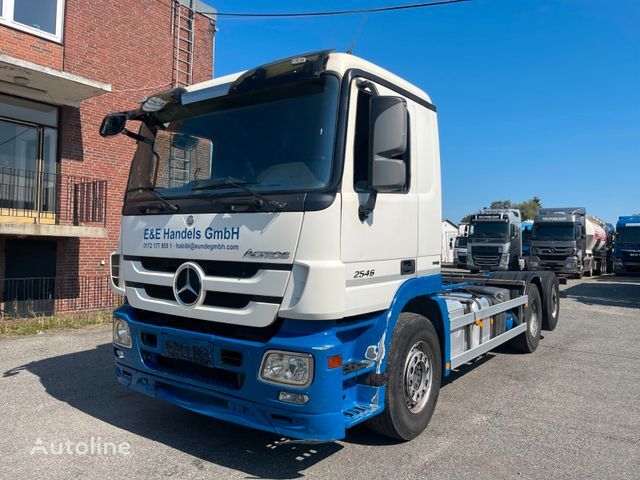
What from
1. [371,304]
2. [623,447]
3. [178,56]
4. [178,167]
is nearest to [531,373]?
[623,447]

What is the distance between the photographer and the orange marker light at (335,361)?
3240 millimetres

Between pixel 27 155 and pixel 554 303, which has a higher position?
pixel 27 155

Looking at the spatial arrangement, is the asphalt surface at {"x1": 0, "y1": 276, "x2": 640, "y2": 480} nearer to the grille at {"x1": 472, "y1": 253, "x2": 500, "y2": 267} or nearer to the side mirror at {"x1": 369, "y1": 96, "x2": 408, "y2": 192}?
the side mirror at {"x1": 369, "y1": 96, "x2": 408, "y2": 192}

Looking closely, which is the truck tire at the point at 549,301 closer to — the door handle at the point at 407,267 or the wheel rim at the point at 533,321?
the wheel rim at the point at 533,321

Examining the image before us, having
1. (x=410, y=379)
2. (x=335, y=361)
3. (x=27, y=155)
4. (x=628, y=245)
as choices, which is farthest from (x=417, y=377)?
(x=628, y=245)

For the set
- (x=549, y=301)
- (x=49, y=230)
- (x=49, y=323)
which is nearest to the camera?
(x=549, y=301)

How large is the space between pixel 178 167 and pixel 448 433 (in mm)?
3298

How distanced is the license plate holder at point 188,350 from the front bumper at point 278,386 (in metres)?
0.02

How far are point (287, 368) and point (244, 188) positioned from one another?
1.30 m

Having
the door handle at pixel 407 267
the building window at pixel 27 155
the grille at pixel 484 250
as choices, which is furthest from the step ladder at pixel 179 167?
the grille at pixel 484 250

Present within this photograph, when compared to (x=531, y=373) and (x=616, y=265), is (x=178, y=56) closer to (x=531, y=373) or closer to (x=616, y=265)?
(x=531, y=373)

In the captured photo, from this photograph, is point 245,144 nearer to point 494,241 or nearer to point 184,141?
point 184,141

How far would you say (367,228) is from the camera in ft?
11.9

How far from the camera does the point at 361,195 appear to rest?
3549 millimetres
